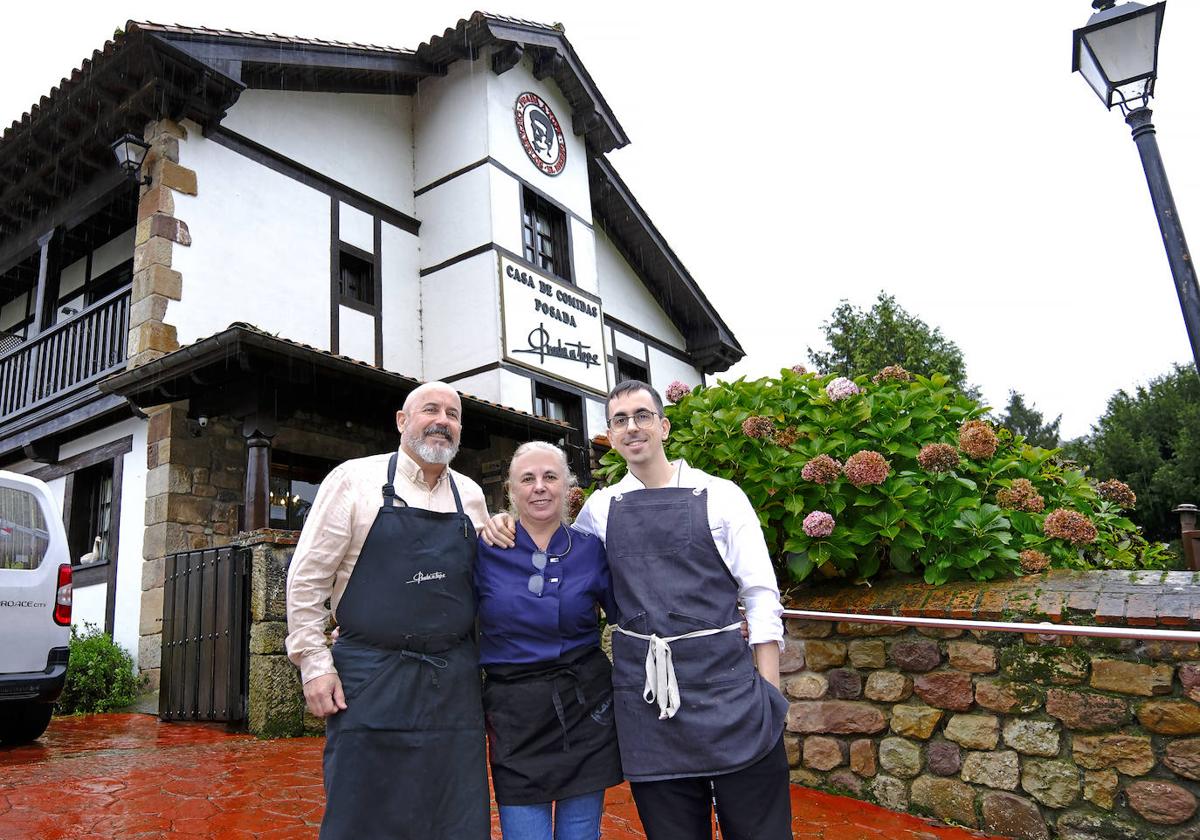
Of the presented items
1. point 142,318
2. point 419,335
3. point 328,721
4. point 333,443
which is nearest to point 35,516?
point 142,318

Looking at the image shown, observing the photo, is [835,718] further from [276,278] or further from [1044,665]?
[276,278]

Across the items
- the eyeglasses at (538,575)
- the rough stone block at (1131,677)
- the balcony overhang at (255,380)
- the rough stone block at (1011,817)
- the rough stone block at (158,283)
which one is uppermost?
the rough stone block at (158,283)

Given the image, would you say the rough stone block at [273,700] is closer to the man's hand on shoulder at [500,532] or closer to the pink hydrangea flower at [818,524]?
the pink hydrangea flower at [818,524]

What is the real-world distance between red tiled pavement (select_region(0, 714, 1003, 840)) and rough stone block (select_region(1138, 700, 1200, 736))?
0.82 metres

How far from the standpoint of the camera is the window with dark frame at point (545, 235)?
1144 cm

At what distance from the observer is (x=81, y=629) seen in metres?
7.88

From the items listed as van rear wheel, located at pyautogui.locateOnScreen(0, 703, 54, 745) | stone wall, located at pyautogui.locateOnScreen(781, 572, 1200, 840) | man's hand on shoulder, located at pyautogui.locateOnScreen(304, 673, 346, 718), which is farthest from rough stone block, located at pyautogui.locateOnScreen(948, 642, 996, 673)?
van rear wheel, located at pyautogui.locateOnScreen(0, 703, 54, 745)

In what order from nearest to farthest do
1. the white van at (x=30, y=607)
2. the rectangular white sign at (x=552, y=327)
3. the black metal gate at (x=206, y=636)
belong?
the white van at (x=30, y=607)
the black metal gate at (x=206, y=636)
the rectangular white sign at (x=552, y=327)

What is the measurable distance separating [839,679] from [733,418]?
4.55 feet

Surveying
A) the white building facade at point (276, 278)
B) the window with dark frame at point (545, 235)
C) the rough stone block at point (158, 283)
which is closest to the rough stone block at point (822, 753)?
the white building facade at point (276, 278)

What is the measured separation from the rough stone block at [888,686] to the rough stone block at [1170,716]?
0.91 m

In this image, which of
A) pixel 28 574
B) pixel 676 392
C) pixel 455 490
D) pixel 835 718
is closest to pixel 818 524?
pixel 835 718

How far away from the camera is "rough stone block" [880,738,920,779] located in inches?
147

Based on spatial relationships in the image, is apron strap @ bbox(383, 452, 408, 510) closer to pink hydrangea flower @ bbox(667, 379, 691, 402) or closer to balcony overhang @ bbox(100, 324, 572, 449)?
pink hydrangea flower @ bbox(667, 379, 691, 402)
